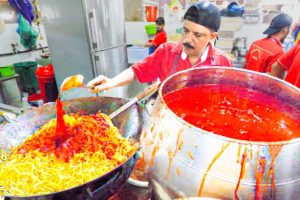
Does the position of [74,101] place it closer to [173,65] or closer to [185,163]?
[173,65]

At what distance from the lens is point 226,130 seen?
0.80m

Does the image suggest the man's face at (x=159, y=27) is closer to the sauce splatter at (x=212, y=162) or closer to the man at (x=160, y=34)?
the man at (x=160, y=34)

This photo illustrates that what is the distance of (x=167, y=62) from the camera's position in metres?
2.13

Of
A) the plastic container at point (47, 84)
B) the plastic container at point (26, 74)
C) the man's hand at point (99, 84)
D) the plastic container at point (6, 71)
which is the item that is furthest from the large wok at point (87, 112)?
the plastic container at point (6, 71)

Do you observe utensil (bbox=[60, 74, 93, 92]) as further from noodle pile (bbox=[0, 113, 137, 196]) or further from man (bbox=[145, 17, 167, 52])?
man (bbox=[145, 17, 167, 52])

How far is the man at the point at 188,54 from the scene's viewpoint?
70.9 inches

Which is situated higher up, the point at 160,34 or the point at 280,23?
the point at 280,23

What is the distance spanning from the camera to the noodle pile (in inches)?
44.6

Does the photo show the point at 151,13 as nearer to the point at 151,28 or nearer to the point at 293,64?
the point at 151,28

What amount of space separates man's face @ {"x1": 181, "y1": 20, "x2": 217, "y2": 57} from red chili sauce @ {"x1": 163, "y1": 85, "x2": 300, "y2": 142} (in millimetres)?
936

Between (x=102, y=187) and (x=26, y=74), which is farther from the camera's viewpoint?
(x=26, y=74)

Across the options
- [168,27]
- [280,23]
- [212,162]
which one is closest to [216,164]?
[212,162]

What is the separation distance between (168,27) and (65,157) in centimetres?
493

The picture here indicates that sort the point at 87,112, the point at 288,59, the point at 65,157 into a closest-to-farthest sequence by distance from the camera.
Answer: the point at 65,157
the point at 87,112
the point at 288,59
